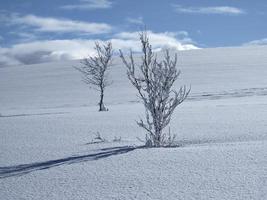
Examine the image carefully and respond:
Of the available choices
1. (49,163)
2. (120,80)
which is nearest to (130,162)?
(49,163)

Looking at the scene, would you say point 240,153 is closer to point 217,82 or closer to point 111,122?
point 111,122

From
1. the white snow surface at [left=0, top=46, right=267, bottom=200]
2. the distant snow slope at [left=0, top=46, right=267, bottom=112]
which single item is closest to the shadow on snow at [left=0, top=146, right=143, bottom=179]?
the white snow surface at [left=0, top=46, right=267, bottom=200]

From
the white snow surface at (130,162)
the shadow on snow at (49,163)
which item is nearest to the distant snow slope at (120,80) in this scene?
the white snow surface at (130,162)

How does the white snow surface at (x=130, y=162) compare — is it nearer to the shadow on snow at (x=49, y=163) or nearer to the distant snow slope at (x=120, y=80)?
the shadow on snow at (x=49, y=163)

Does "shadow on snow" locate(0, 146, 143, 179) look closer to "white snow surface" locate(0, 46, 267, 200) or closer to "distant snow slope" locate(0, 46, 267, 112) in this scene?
"white snow surface" locate(0, 46, 267, 200)

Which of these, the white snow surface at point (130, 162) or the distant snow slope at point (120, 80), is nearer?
the white snow surface at point (130, 162)

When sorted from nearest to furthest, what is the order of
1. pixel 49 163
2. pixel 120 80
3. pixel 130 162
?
1. pixel 130 162
2. pixel 49 163
3. pixel 120 80

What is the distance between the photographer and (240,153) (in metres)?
5.12

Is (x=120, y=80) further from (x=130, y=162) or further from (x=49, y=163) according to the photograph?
(x=130, y=162)

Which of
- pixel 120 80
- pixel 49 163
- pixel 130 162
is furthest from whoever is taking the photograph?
pixel 120 80

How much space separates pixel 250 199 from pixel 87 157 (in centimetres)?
255

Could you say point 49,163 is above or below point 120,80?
below

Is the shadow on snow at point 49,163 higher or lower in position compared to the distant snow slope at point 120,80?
lower

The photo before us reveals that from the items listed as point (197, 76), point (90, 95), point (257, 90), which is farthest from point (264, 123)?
point (197, 76)
